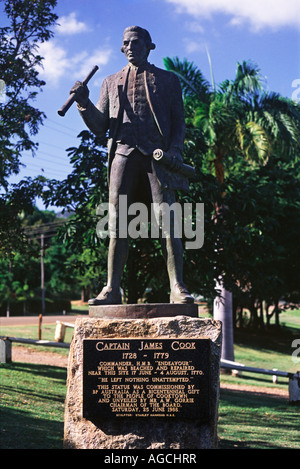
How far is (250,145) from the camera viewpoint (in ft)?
52.7

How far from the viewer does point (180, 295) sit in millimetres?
5484

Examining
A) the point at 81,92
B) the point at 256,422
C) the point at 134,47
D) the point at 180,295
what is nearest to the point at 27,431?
the point at 180,295

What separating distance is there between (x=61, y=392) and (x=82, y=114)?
6.88 metres

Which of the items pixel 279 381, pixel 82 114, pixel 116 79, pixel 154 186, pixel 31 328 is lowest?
pixel 279 381

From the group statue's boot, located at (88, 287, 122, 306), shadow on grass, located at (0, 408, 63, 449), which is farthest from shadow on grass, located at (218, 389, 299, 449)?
statue's boot, located at (88, 287, 122, 306)

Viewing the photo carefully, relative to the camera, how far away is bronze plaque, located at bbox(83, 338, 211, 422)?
507 cm

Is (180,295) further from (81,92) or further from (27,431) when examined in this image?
(27,431)

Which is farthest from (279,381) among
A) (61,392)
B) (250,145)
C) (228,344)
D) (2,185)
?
(2,185)

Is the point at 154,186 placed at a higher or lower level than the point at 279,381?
higher

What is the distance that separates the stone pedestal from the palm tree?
1094 cm

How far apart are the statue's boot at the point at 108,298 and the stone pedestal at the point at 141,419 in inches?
7.0

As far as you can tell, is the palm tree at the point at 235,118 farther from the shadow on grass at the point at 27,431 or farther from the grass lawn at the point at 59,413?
the shadow on grass at the point at 27,431

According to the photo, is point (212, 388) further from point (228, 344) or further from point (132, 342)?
point (228, 344)

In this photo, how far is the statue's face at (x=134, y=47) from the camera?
19.5ft
